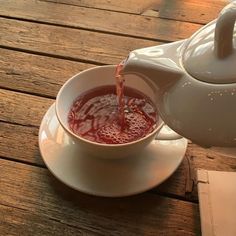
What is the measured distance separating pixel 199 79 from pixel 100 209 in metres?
0.25

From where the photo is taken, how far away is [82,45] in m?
0.91

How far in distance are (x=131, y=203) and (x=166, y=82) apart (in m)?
0.20

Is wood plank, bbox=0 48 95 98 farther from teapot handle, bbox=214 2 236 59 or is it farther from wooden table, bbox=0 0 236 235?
teapot handle, bbox=214 2 236 59

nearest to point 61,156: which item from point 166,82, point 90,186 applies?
Result: point 90,186

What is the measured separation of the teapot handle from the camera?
0.47 m

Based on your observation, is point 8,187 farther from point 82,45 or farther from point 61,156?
point 82,45

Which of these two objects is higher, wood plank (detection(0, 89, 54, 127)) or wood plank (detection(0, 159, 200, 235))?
wood plank (detection(0, 89, 54, 127))

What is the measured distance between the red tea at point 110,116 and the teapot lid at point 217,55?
0.18m

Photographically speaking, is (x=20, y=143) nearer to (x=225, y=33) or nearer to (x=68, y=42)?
(x=68, y=42)

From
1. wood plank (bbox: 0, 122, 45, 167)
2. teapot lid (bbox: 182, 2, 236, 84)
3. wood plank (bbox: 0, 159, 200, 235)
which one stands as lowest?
wood plank (bbox: 0, 159, 200, 235)

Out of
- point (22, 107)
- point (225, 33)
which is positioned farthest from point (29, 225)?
point (225, 33)

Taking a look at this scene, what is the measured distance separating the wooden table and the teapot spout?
0.65ft

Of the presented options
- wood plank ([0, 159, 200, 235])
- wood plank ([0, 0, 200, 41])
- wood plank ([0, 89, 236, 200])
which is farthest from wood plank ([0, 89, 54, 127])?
wood plank ([0, 0, 200, 41])

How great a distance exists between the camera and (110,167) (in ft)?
2.18
